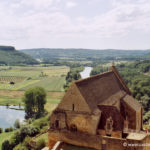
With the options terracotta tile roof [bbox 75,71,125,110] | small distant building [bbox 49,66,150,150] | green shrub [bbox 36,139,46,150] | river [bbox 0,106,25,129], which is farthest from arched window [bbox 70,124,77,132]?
river [bbox 0,106,25,129]

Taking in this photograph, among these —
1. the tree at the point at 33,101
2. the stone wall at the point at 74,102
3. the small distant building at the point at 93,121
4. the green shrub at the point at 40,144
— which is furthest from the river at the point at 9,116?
the stone wall at the point at 74,102

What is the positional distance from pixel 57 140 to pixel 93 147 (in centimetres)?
523

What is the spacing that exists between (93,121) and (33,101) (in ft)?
149

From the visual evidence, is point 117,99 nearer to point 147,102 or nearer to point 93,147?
point 93,147

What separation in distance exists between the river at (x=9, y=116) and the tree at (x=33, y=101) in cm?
364

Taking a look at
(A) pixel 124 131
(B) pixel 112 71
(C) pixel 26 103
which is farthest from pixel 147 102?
(A) pixel 124 131

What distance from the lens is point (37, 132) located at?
48688 millimetres

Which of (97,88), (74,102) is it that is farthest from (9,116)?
(74,102)

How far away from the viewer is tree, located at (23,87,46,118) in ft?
224

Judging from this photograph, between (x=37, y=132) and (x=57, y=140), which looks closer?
(x=57, y=140)

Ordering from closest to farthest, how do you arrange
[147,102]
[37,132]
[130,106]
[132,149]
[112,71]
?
[132,149] → [130,106] → [112,71] → [37,132] → [147,102]

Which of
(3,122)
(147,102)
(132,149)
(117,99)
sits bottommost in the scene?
(3,122)

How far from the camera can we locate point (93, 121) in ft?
86.0

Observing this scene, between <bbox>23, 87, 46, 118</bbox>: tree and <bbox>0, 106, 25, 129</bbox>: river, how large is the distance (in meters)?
3.64
